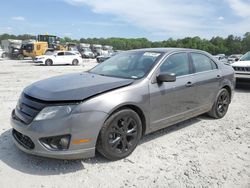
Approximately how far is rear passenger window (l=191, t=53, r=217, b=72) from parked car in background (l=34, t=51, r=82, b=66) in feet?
67.0

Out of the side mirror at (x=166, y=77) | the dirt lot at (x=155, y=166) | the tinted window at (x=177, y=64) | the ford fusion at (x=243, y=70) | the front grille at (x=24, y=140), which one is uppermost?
the tinted window at (x=177, y=64)

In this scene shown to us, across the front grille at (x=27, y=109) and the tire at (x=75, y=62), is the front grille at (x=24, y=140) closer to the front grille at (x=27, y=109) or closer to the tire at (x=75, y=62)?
the front grille at (x=27, y=109)

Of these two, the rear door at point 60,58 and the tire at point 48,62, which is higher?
the rear door at point 60,58

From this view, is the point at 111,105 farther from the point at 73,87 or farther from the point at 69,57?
the point at 69,57

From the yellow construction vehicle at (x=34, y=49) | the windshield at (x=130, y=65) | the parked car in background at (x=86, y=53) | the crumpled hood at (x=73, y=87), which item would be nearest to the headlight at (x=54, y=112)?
the crumpled hood at (x=73, y=87)

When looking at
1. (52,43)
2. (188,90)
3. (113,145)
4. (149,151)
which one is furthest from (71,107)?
(52,43)

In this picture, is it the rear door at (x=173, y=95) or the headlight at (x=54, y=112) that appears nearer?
the headlight at (x=54, y=112)

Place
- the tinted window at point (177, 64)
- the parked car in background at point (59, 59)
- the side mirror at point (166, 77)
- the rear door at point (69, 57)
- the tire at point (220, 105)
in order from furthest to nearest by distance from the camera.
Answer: the rear door at point (69, 57) → the parked car in background at point (59, 59) → the tire at point (220, 105) → the tinted window at point (177, 64) → the side mirror at point (166, 77)

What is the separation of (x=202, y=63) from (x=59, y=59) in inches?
822

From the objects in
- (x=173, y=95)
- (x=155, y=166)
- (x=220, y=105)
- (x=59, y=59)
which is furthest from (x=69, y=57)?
(x=155, y=166)

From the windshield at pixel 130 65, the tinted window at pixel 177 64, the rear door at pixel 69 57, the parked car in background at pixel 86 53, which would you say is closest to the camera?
the windshield at pixel 130 65

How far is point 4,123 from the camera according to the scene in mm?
5012

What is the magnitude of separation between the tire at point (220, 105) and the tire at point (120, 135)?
246 cm

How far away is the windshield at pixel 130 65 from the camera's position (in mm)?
4102
